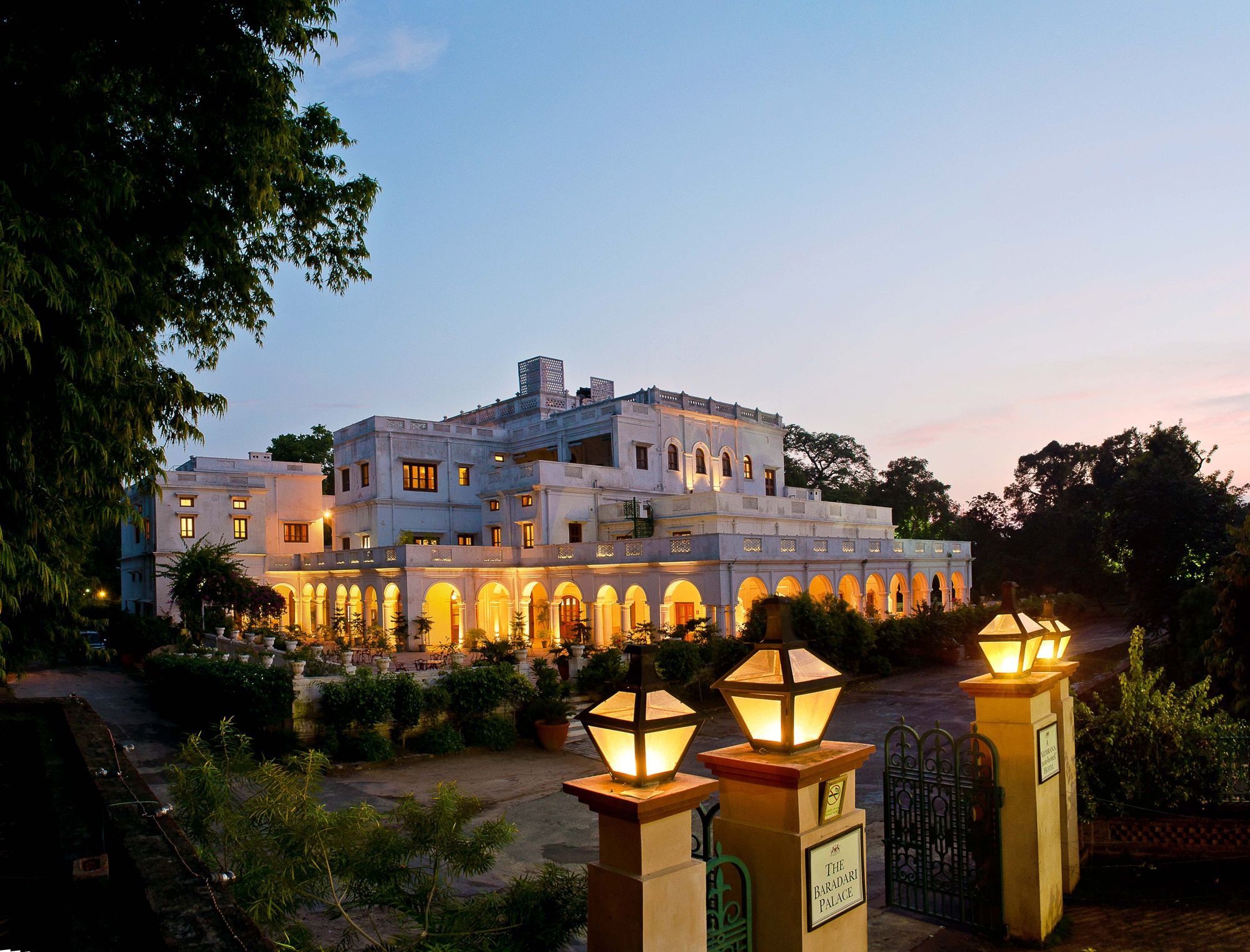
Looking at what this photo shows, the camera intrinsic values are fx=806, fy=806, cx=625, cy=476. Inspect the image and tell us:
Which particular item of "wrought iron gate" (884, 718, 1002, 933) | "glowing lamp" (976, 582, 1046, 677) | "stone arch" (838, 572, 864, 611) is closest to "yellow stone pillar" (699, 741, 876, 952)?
"wrought iron gate" (884, 718, 1002, 933)

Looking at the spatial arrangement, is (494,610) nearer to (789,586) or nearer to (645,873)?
(789,586)

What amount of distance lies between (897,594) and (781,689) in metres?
35.1

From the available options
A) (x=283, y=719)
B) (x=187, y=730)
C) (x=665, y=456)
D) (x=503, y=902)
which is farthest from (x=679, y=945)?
(x=665, y=456)

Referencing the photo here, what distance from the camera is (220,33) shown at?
26.1 ft

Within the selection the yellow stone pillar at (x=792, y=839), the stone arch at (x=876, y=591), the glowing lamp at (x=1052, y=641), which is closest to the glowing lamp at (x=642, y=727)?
the yellow stone pillar at (x=792, y=839)

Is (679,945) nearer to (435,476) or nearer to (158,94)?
(158,94)

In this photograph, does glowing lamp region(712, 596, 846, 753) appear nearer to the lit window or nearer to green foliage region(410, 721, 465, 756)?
green foliage region(410, 721, 465, 756)

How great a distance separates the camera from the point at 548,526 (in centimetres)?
3306

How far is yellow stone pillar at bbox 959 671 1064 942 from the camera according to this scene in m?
6.17

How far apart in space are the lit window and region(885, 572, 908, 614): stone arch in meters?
20.7

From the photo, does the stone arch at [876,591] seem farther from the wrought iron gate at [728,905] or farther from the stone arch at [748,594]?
the wrought iron gate at [728,905]

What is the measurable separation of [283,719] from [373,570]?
682 inches

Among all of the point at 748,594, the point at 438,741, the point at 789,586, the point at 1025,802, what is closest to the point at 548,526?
the point at 748,594

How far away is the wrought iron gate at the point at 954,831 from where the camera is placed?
631 centimetres
